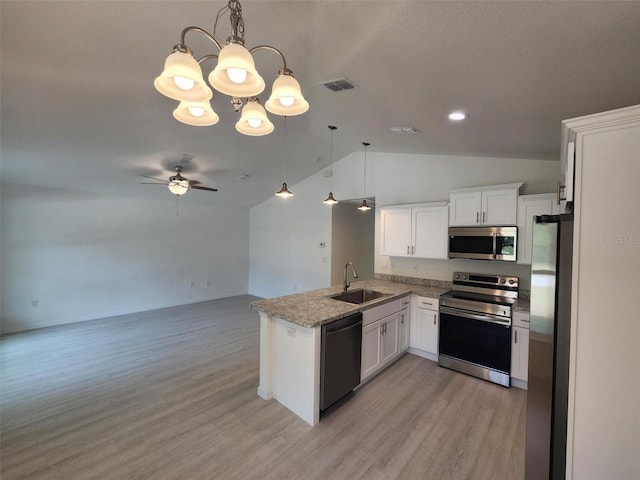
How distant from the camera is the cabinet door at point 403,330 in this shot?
12.1 feet

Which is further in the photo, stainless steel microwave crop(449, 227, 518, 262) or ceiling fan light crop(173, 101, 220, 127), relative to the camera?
stainless steel microwave crop(449, 227, 518, 262)

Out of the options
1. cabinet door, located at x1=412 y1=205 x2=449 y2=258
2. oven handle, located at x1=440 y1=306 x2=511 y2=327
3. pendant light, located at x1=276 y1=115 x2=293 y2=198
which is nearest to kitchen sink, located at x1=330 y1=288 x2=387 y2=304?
oven handle, located at x1=440 y1=306 x2=511 y2=327

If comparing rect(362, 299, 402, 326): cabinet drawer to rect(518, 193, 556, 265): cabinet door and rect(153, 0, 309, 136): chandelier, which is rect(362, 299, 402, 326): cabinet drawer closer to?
rect(518, 193, 556, 265): cabinet door

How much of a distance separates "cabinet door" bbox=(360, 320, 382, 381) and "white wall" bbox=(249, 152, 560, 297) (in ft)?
5.54

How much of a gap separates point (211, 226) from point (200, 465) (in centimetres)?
608

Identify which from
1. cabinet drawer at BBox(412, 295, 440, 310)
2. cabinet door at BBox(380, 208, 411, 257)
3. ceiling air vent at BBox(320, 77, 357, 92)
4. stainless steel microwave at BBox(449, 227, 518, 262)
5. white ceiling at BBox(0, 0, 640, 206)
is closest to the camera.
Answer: white ceiling at BBox(0, 0, 640, 206)

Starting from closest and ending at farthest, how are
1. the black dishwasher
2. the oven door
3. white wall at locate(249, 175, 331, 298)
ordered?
1. the black dishwasher
2. the oven door
3. white wall at locate(249, 175, 331, 298)

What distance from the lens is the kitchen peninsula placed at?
96.8 inches

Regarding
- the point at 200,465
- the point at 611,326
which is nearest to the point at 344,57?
the point at 611,326

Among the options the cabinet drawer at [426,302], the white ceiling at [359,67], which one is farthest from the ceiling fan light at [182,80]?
the cabinet drawer at [426,302]

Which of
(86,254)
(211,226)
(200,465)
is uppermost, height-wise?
(211,226)

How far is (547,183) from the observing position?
3355 mm

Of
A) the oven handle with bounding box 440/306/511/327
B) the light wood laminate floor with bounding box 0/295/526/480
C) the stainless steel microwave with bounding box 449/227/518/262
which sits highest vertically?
the stainless steel microwave with bounding box 449/227/518/262

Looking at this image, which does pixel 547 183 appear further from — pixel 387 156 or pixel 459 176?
pixel 387 156
